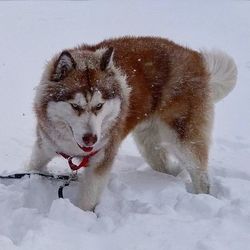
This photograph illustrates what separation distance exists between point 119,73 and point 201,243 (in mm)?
1689

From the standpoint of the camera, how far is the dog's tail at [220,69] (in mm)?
5176

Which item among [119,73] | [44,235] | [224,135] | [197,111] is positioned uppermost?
[119,73]

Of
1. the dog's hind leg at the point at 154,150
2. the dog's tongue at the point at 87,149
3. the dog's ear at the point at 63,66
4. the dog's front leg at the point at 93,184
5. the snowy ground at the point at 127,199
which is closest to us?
the snowy ground at the point at 127,199

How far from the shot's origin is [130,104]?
448 cm

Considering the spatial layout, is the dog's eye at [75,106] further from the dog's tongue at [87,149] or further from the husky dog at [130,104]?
the dog's tongue at [87,149]

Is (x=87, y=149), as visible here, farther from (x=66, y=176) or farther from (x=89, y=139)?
(x=66, y=176)

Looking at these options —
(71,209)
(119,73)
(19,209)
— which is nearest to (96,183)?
(71,209)

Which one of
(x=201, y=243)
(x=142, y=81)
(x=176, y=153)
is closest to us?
(x=201, y=243)

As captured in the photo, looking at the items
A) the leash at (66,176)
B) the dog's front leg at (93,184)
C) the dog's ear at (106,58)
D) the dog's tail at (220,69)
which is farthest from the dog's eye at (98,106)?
the dog's tail at (220,69)

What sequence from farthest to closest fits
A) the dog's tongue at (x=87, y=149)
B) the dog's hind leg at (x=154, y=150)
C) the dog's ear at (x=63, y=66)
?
the dog's hind leg at (x=154, y=150), the dog's tongue at (x=87, y=149), the dog's ear at (x=63, y=66)

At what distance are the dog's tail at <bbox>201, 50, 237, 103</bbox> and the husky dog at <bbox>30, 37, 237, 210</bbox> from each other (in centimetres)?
1

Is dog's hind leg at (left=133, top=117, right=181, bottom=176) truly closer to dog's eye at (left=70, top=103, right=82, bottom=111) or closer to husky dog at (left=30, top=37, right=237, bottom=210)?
husky dog at (left=30, top=37, right=237, bottom=210)

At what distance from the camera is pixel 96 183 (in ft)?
14.0

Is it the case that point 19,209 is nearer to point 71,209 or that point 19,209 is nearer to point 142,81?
point 71,209
